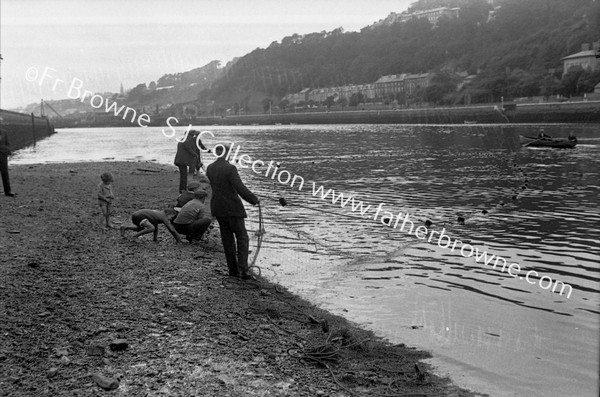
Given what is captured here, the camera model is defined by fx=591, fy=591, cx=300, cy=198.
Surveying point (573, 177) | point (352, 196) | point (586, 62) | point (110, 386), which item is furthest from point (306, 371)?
point (586, 62)

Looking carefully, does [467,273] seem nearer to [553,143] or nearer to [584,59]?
[553,143]

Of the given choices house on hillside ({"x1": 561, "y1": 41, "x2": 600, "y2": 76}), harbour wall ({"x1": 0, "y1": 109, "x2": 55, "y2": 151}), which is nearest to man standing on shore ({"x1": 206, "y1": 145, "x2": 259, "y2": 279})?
harbour wall ({"x1": 0, "y1": 109, "x2": 55, "y2": 151})

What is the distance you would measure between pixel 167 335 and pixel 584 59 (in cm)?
14528

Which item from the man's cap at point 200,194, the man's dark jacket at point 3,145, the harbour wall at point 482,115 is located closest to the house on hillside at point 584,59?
the harbour wall at point 482,115

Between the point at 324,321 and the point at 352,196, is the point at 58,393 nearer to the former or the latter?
the point at 324,321

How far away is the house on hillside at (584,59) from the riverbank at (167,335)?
13280 centimetres

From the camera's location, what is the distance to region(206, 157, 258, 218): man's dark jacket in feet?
31.7

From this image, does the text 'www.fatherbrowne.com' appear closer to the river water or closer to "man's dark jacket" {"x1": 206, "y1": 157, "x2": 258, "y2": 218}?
the river water

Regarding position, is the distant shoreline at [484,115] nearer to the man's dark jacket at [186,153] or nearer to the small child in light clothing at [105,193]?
the man's dark jacket at [186,153]

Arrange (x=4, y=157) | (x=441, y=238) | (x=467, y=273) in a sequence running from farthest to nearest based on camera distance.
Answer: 1. (x=4, y=157)
2. (x=441, y=238)
3. (x=467, y=273)

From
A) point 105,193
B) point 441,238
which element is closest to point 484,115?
point 441,238

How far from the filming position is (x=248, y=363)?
647cm

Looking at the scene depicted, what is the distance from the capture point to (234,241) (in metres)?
9.93

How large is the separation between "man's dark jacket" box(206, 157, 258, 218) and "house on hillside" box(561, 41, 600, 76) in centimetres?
13205
